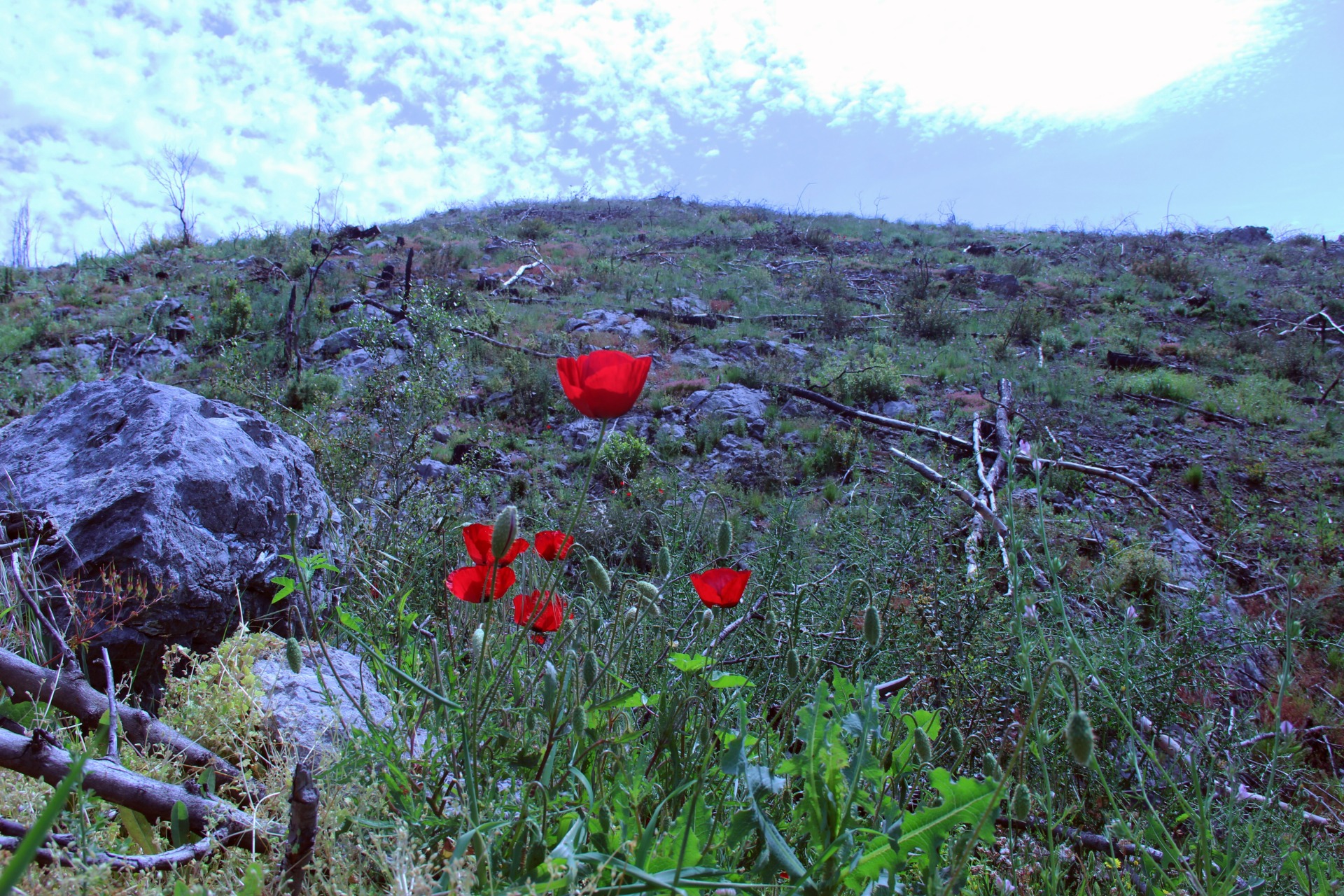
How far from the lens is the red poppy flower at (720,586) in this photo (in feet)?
4.14

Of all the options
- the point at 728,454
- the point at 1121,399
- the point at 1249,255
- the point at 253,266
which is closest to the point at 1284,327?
the point at 1121,399

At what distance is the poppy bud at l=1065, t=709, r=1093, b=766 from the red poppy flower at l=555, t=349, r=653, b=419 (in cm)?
75

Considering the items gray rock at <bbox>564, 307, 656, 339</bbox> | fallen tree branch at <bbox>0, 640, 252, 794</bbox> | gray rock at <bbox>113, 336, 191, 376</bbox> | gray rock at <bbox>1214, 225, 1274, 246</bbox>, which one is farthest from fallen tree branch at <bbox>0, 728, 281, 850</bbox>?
gray rock at <bbox>1214, 225, 1274, 246</bbox>

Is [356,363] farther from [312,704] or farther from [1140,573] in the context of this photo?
[1140,573]

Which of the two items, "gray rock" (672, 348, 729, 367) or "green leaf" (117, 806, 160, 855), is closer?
"green leaf" (117, 806, 160, 855)

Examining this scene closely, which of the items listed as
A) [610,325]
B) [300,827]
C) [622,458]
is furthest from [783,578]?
[610,325]

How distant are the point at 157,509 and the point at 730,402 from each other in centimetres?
602

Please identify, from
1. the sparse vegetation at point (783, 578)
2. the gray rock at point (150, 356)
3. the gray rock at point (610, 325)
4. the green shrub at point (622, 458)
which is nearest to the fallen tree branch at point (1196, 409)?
the sparse vegetation at point (783, 578)

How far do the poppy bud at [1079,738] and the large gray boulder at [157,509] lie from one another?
6.39ft

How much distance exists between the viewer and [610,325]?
10.6 meters

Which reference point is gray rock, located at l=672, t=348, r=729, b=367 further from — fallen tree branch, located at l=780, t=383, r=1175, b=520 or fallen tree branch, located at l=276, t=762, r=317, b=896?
fallen tree branch, located at l=276, t=762, r=317, b=896

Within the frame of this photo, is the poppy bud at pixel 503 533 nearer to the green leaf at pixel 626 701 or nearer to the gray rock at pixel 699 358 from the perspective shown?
the green leaf at pixel 626 701

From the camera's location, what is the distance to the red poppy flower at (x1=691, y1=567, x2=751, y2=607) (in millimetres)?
1262

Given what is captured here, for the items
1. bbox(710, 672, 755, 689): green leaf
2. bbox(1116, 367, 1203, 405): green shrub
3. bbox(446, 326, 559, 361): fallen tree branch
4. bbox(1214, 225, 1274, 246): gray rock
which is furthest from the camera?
Answer: bbox(1214, 225, 1274, 246): gray rock
